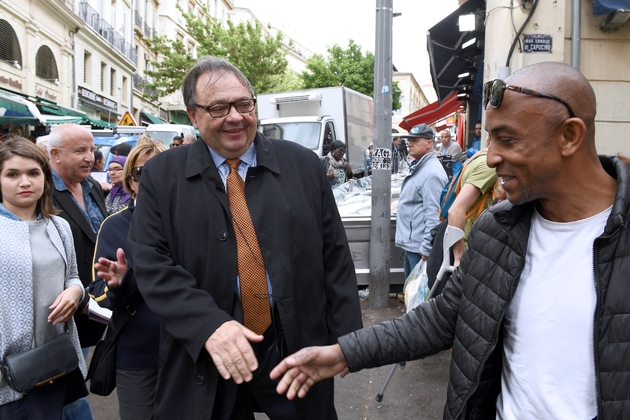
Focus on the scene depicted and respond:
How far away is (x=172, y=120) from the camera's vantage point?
44.6m

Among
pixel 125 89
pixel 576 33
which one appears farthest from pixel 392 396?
pixel 125 89

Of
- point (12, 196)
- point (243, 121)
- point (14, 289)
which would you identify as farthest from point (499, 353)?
point (12, 196)

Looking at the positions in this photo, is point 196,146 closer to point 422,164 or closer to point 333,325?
point 333,325

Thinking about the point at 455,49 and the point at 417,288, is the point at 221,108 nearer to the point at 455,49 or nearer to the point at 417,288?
the point at 417,288

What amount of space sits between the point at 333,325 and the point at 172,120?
4470cm

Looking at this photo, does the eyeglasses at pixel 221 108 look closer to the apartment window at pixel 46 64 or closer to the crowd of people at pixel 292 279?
the crowd of people at pixel 292 279

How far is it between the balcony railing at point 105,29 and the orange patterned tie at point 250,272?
92.9 ft

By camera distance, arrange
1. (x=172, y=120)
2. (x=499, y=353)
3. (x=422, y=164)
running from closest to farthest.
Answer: (x=499, y=353) < (x=422, y=164) < (x=172, y=120)

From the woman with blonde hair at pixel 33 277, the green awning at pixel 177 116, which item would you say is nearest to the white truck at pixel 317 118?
the woman with blonde hair at pixel 33 277

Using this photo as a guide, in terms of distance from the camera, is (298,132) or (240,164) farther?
(298,132)

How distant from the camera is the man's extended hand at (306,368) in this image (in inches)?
70.4

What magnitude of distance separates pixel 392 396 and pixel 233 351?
2712 mm

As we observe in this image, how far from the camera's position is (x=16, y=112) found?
39.7 ft

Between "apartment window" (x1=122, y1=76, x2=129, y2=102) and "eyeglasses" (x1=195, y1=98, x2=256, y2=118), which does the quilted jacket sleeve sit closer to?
"eyeglasses" (x1=195, y1=98, x2=256, y2=118)
